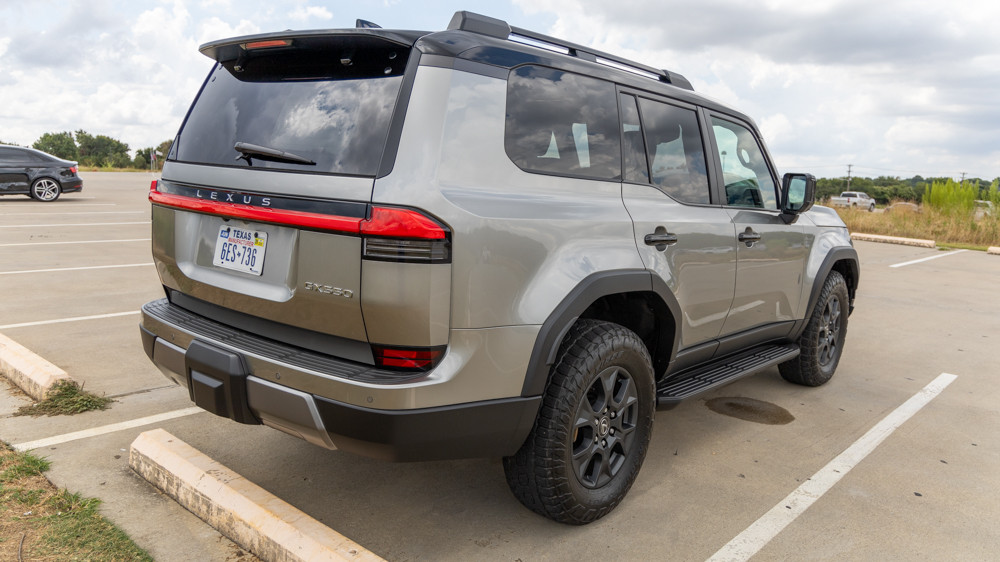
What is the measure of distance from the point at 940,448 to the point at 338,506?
3356 millimetres

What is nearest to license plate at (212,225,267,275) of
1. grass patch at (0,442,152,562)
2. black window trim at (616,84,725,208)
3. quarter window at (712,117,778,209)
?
grass patch at (0,442,152,562)

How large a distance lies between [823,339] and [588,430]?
2.91m

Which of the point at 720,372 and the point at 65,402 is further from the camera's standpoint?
the point at 65,402

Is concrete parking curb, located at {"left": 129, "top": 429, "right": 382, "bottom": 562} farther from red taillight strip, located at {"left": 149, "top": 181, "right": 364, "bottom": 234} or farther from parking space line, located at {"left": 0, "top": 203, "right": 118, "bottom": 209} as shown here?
parking space line, located at {"left": 0, "top": 203, "right": 118, "bottom": 209}

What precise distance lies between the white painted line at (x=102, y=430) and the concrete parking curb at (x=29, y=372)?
0.54m

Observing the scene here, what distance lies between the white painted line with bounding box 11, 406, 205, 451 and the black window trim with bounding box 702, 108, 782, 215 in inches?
127

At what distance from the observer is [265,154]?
2.58 meters

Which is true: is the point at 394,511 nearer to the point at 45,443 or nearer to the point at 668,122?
the point at 45,443

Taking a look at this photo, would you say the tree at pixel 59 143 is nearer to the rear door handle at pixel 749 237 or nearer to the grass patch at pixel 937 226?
the grass patch at pixel 937 226

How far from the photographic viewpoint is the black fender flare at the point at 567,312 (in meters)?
2.56

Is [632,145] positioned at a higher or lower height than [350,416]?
higher

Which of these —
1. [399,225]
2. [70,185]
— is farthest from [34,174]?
[399,225]

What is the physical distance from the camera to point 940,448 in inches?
158

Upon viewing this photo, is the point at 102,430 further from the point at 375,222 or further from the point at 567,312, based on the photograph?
the point at 567,312
